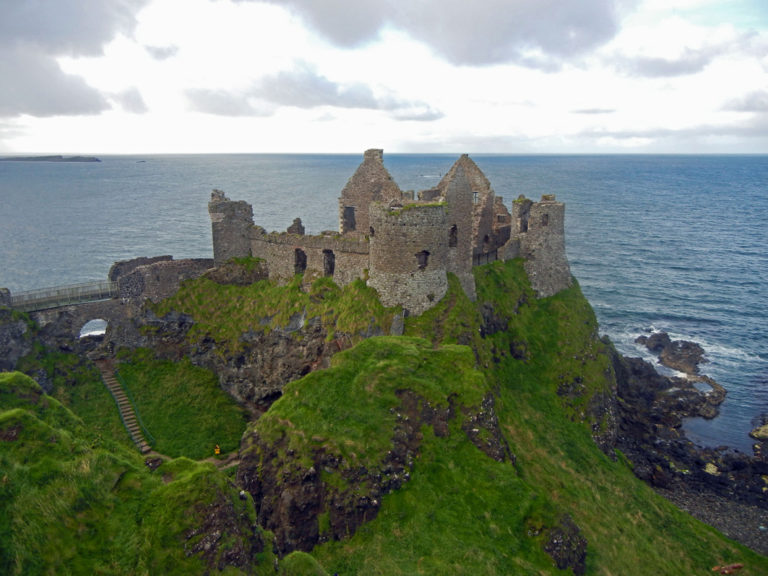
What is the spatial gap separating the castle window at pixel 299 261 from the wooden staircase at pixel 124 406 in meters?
14.0

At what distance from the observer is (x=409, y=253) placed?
32.4m

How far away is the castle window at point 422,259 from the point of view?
32.6m

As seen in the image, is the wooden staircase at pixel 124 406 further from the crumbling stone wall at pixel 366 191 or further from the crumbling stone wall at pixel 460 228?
the crumbling stone wall at pixel 460 228

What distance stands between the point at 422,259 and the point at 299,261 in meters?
11.3

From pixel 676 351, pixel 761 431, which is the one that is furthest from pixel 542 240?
pixel 676 351

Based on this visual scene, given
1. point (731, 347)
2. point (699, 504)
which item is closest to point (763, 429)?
point (699, 504)

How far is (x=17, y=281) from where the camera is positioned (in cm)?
7512

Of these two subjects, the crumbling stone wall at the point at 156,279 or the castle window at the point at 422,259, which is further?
the crumbling stone wall at the point at 156,279

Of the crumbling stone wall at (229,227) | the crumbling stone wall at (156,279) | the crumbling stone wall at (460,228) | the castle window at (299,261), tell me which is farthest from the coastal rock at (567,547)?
the crumbling stone wall at (156,279)

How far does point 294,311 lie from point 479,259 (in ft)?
46.8

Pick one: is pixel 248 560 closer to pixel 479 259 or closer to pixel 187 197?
pixel 479 259

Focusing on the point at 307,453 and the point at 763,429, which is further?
the point at 763,429

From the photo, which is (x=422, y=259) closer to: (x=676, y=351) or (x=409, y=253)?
(x=409, y=253)

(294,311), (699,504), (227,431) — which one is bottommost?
(699,504)
